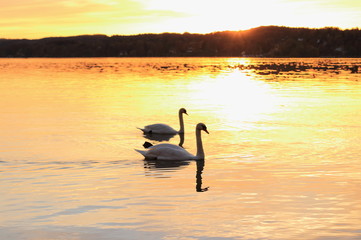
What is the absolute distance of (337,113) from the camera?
31156 millimetres

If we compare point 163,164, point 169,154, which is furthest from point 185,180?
point 169,154

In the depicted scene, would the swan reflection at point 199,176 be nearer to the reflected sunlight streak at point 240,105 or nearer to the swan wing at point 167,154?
the swan wing at point 167,154

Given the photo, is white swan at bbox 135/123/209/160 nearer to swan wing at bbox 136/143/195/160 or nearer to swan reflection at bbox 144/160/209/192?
swan wing at bbox 136/143/195/160

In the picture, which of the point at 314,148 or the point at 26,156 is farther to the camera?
the point at 314,148

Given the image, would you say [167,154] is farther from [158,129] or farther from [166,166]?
[158,129]

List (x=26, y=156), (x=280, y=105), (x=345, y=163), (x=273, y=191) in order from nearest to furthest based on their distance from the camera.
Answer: (x=273, y=191) → (x=345, y=163) → (x=26, y=156) → (x=280, y=105)

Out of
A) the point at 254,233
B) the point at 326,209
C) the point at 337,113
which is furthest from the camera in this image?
the point at 337,113

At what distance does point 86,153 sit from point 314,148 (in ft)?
25.0

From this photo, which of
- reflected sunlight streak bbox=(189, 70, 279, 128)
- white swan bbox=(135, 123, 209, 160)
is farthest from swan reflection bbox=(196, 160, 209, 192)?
reflected sunlight streak bbox=(189, 70, 279, 128)

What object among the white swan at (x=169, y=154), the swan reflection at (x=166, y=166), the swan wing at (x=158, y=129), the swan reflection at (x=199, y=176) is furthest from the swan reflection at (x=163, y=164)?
the swan wing at (x=158, y=129)

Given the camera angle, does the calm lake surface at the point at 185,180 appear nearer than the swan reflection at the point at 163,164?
Yes

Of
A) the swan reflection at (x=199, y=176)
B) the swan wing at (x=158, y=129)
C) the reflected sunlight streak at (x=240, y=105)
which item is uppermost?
the swan wing at (x=158, y=129)

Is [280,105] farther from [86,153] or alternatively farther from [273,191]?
[273,191]

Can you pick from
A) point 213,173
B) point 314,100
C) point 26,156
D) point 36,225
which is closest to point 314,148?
point 213,173
